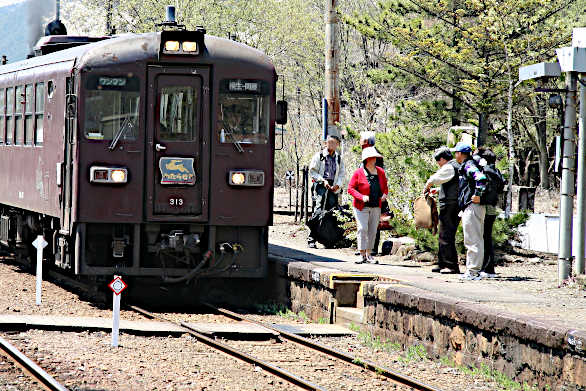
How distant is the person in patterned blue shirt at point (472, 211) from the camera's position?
12.2 metres

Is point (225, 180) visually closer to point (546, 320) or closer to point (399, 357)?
point (399, 357)

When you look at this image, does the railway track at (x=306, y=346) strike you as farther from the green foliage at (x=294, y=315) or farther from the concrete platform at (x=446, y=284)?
the concrete platform at (x=446, y=284)

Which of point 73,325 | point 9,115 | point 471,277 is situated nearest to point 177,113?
point 73,325

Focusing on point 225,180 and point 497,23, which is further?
point 497,23

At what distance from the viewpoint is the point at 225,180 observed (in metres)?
12.4

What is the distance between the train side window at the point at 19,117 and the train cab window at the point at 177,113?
3.43 metres

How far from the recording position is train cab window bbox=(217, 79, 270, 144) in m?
12.5

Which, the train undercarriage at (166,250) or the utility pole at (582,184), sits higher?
the utility pole at (582,184)

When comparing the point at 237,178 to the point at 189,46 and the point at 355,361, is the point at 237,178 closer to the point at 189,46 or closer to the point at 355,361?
the point at 189,46

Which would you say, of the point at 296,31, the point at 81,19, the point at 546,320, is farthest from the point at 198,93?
the point at 81,19

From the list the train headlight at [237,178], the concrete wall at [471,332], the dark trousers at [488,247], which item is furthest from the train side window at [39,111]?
the dark trousers at [488,247]

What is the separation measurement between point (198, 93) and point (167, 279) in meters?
2.31

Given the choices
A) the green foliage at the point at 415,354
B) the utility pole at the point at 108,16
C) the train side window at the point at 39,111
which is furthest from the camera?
the utility pole at the point at 108,16

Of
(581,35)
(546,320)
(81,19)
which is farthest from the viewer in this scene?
(81,19)
